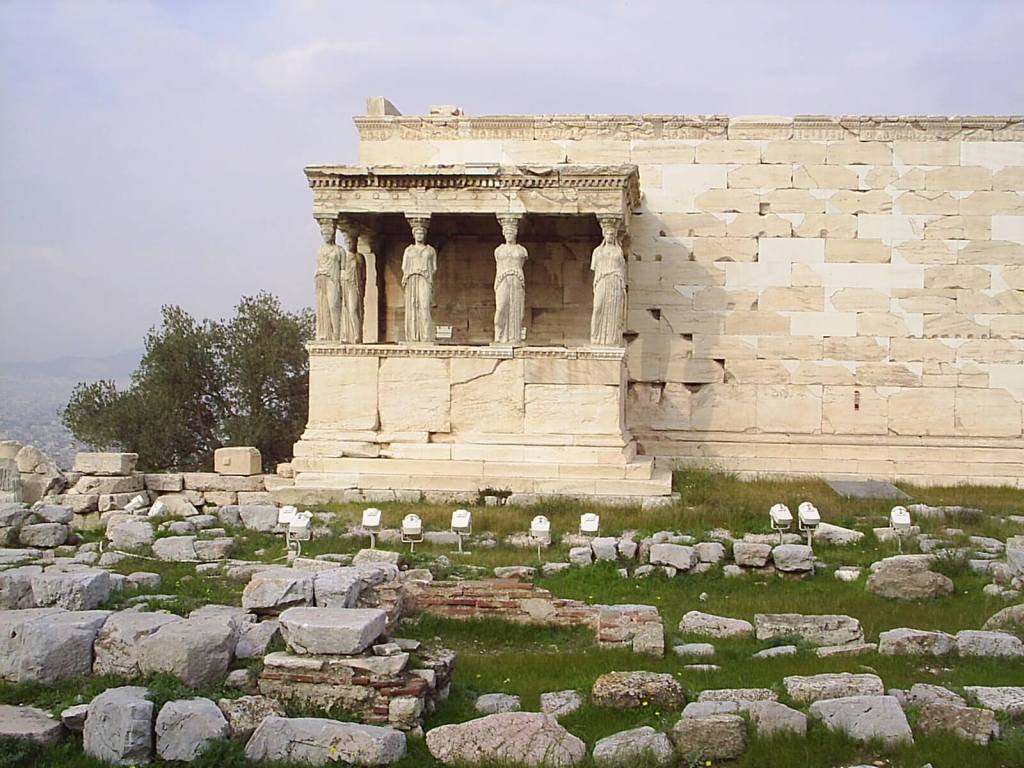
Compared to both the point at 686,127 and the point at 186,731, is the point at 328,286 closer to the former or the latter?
the point at 686,127

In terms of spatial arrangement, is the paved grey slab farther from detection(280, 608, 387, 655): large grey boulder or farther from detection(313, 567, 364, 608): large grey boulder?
detection(280, 608, 387, 655): large grey boulder

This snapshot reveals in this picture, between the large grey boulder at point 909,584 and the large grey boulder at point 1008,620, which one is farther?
the large grey boulder at point 909,584

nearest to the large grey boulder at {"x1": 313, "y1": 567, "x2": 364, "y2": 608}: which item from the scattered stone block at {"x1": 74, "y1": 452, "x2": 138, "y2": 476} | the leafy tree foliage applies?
the scattered stone block at {"x1": 74, "y1": 452, "x2": 138, "y2": 476}

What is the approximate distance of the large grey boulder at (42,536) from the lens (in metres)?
13.5

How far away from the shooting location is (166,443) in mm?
22406

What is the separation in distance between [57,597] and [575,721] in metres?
4.33

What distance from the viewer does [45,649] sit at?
6.91 metres

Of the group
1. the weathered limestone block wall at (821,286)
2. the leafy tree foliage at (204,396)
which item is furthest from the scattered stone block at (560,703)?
the leafy tree foliage at (204,396)

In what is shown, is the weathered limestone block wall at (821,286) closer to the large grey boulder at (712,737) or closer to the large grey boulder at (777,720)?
the large grey boulder at (777,720)

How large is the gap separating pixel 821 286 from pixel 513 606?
1086 centimetres

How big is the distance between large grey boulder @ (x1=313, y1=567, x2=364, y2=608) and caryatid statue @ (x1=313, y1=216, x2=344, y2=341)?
809 centimetres

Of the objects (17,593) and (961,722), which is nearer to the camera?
(961,722)

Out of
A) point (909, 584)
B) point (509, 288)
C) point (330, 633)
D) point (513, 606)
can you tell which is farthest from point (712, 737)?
point (509, 288)

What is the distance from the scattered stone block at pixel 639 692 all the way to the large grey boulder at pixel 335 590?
2.34 metres
